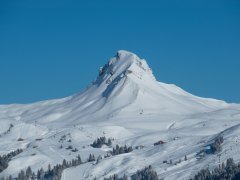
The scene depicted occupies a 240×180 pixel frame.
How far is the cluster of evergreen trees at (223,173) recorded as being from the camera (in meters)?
140

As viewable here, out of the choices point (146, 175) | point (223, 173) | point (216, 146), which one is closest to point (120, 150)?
point (216, 146)

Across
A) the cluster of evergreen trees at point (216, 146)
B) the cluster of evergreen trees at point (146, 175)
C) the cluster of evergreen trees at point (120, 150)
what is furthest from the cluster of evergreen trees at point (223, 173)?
the cluster of evergreen trees at point (120, 150)

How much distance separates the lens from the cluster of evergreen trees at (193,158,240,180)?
140 m

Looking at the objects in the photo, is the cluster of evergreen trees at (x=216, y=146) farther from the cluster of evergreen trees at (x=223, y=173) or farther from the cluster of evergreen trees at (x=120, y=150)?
the cluster of evergreen trees at (x=120, y=150)

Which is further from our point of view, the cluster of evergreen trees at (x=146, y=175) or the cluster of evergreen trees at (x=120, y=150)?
the cluster of evergreen trees at (x=120, y=150)

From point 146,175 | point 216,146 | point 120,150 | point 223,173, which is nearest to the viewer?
point 223,173

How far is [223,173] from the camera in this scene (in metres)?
143

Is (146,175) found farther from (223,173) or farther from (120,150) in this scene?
(120,150)

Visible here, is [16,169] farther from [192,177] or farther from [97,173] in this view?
[192,177]

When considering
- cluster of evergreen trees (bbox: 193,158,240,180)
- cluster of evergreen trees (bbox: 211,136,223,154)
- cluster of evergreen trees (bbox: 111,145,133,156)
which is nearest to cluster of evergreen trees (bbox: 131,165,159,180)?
cluster of evergreen trees (bbox: 193,158,240,180)

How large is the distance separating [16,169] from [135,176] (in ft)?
128

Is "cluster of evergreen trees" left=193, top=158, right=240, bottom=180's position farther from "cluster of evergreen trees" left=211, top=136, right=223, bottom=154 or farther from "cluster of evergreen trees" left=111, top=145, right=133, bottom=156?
"cluster of evergreen trees" left=111, top=145, right=133, bottom=156

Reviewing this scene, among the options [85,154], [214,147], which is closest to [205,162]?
[214,147]

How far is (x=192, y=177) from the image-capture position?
150 metres
